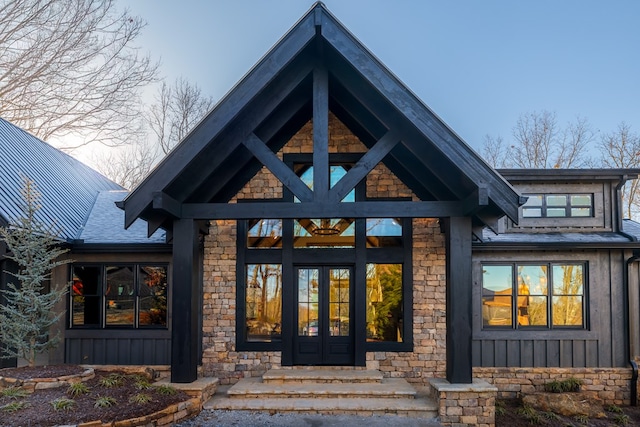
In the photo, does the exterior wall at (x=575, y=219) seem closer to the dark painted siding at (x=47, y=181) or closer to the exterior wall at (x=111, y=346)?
the exterior wall at (x=111, y=346)

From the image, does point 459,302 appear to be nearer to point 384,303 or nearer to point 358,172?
point 384,303

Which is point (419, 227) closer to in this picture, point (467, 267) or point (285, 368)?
point (467, 267)

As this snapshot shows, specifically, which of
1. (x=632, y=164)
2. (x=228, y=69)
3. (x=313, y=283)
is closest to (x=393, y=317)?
(x=313, y=283)

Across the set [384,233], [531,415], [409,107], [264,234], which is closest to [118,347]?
[264,234]

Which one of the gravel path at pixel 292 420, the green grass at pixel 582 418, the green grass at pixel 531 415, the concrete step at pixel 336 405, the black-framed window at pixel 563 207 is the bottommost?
the green grass at pixel 582 418

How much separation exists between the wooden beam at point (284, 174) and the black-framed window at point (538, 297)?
421cm

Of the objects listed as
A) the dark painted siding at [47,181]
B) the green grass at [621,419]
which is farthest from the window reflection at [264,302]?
the green grass at [621,419]

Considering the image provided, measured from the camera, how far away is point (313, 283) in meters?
8.72

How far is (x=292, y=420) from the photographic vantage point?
652 centimetres

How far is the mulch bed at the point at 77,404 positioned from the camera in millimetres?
5586

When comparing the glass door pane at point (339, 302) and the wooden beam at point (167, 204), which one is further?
the glass door pane at point (339, 302)

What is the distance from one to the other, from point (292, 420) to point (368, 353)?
231cm

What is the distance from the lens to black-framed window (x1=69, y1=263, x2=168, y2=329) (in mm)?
8664

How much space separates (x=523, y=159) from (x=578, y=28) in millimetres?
6703
